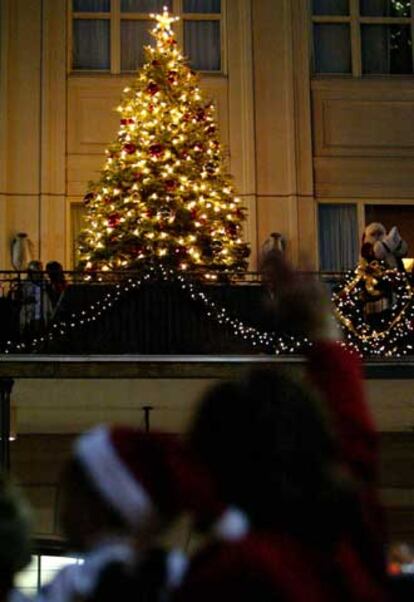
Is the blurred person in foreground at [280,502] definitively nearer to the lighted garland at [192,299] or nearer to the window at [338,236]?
the lighted garland at [192,299]

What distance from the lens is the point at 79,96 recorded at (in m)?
18.6

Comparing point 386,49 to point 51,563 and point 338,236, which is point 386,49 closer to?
point 338,236

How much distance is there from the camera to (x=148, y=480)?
208 centimetres

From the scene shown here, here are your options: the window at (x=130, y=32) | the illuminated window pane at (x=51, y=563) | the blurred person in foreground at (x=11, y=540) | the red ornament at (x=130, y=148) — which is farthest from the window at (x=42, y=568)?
the window at (x=130, y=32)

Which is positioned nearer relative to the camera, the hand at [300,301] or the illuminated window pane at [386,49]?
the hand at [300,301]

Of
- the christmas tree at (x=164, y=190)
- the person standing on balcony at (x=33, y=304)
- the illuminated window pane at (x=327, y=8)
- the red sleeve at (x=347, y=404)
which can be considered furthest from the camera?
the illuminated window pane at (x=327, y=8)

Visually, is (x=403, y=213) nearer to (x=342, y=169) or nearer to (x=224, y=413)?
(x=342, y=169)

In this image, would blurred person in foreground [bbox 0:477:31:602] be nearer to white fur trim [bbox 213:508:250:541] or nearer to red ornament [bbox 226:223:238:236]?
white fur trim [bbox 213:508:250:541]

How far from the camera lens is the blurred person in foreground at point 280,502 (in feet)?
5.96

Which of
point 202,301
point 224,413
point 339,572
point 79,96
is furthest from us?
point 79,96

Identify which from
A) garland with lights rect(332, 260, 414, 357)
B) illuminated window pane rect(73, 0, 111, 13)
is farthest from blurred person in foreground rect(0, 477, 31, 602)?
illuminated window pane rect(73, 0, 111, 13)

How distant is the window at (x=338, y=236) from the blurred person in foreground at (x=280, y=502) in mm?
16578

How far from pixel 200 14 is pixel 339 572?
18.3 metres

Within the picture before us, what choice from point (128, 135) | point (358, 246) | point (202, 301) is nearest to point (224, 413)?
point (202, 301)
